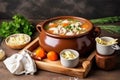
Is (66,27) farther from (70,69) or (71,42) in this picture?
(70,69)

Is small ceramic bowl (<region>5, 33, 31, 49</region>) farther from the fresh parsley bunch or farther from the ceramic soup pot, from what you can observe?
the ceramic soup pot

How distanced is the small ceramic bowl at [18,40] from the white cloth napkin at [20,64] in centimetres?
14

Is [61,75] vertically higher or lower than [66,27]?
lower

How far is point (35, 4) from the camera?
6.05ft

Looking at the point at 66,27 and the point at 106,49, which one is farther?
the point at 66,27

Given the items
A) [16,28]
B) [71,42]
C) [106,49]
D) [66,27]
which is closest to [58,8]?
[16,28]

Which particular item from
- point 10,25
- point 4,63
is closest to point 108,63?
point 4,63

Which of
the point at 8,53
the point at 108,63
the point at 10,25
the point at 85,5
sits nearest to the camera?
the point at 108,63

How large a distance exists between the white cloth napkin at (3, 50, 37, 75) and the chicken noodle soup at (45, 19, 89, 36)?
18 centimetres

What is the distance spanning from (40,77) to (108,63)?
0.32 meters

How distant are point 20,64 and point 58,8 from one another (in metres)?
0.71

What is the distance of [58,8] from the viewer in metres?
1.83

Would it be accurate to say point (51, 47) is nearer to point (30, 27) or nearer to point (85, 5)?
point (30, 27)

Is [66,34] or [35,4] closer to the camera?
[66,34]
